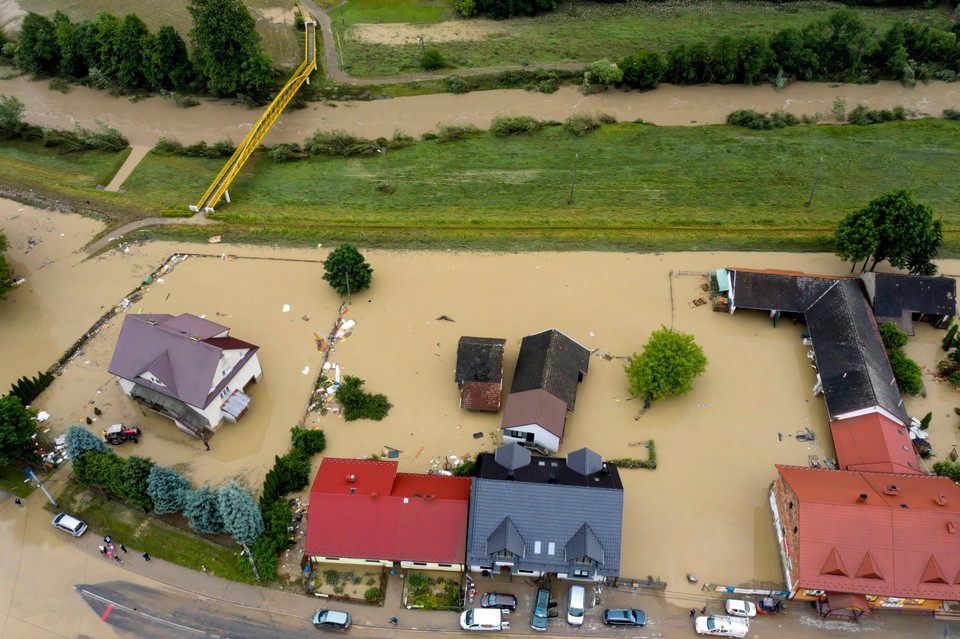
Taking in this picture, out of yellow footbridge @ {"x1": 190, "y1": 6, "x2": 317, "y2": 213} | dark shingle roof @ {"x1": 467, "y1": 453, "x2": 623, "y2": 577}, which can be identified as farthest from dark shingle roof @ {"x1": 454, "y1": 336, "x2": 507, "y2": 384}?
yellow footbridge @ {"x1": 190, "y1": 6, "x2": 317, "y2": 213}

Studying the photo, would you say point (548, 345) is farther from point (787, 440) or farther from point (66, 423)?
point (66, 423)

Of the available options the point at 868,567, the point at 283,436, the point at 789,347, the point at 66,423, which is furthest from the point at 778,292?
the point at 66,423

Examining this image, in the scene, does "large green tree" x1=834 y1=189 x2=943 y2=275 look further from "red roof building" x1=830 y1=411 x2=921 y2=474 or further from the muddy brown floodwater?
the muddy brown floodwater

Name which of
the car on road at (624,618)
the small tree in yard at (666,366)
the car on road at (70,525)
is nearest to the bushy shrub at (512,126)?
the small tree in yard at (666,366)

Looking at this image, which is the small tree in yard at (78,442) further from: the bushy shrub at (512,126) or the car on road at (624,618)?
the bushy shrub at (512,126)

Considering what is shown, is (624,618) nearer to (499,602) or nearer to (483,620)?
(499,602)

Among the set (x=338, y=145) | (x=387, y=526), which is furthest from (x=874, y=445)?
(x=338, y=145)
